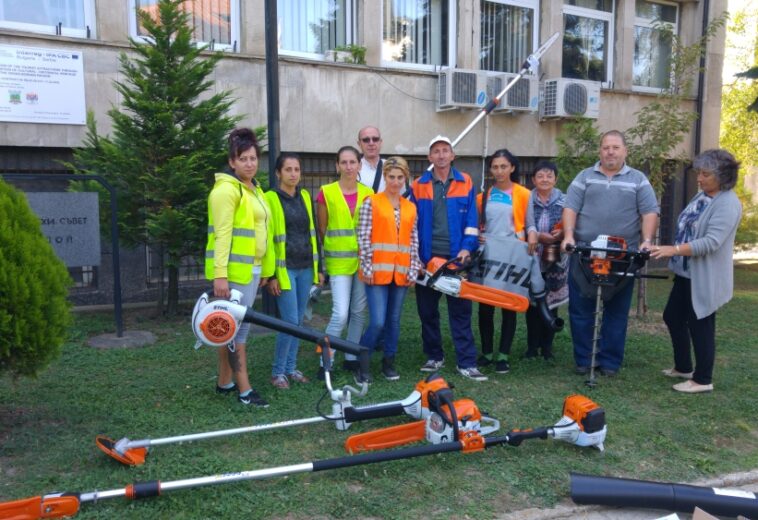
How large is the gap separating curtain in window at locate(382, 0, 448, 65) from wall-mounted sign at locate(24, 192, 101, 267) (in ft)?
18.9

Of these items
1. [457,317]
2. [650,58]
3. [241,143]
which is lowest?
[457,317]

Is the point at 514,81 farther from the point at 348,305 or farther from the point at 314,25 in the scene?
the point at 348,305

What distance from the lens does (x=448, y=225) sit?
546 cm

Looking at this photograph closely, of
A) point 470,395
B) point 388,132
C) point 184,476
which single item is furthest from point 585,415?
point 388,132

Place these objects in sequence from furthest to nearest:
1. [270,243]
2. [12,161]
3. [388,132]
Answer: [388,132] < [12,161] < [270,243]

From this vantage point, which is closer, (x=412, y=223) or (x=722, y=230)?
(x=722, y=230)

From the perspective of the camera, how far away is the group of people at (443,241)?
195 inches

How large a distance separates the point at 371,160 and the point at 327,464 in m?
3.20

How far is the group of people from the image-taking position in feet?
16.2

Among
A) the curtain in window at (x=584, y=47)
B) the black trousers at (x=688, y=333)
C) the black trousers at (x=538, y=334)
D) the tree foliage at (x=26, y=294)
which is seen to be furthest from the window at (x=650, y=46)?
the tree foliage at (x=26, y=294)

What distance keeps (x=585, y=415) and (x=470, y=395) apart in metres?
1.26

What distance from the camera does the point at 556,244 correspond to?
5.82 metres

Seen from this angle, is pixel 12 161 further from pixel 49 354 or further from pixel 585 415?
pixel 585 415

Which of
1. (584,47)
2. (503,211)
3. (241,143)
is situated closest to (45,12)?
(241,143)
